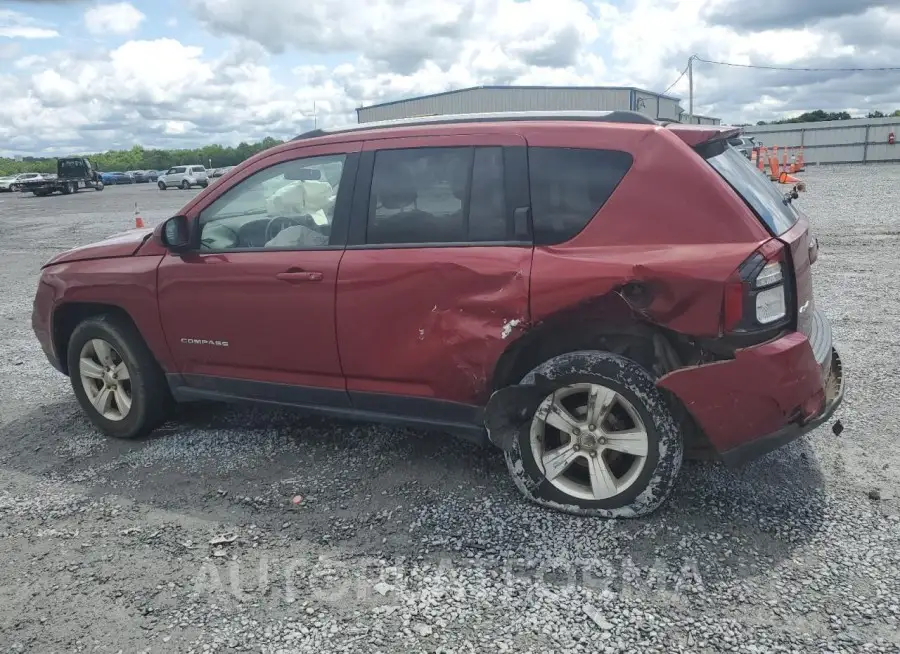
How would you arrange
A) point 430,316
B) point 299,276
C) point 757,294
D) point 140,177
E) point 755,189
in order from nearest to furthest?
point 757,294 → point 755,189 → point 430,316 → point 299,276 → point 140,177

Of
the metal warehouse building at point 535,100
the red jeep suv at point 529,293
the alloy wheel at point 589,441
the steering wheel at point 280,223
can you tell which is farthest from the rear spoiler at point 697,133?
the metal warehouse building at point 535,100

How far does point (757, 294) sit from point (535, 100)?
40.8 meters

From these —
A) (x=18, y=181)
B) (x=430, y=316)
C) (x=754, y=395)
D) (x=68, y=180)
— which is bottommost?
(x=754, y=395)

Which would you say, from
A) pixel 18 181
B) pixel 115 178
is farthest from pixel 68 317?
pixel 115 178

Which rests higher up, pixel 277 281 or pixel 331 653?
pixel 277 281

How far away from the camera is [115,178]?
64.0 meters

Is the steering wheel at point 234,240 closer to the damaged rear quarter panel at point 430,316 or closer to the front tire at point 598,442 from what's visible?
the damaged rear quarter panel at point 430,316

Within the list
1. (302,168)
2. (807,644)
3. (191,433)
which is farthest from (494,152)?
(191,433)

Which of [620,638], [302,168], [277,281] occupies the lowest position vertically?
[620,638]

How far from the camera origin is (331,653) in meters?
2.54

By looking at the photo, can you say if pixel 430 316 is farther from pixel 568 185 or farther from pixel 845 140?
pixel 845 140

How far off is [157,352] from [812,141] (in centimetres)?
4199

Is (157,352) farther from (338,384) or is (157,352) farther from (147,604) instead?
(147,604)

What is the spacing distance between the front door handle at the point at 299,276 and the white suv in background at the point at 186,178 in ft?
138
